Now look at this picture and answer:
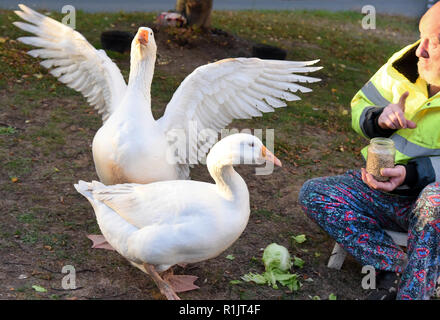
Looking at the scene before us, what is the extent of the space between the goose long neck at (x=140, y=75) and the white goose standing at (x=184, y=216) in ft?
2.97

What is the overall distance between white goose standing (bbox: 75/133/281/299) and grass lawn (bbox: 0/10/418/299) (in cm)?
40

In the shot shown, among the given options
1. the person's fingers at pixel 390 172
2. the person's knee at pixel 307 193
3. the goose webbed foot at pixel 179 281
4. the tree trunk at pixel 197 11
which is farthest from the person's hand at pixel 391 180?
the tree trunk at pixel 197 11

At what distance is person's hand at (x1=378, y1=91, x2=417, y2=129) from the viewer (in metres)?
3.08

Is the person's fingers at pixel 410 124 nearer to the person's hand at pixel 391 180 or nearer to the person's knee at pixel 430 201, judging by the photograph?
the person's hand at pixel 391 180

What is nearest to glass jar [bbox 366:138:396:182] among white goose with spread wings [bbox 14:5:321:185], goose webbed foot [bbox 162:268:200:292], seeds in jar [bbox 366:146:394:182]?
seeds in jar [bbox 366:146:394:182]

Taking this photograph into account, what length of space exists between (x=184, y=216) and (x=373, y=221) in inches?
52.7

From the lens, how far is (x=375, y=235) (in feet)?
11.0

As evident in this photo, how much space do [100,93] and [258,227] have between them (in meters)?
1.81

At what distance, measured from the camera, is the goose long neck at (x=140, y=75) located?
3771mm

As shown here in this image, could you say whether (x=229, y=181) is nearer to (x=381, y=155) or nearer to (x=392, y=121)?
(x=381, y=155)

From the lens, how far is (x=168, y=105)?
3.83m

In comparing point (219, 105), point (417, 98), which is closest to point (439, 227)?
point (417, 98)

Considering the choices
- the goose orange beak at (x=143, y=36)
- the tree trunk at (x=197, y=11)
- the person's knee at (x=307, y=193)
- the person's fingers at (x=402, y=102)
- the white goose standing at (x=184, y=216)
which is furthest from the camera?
the tree trunk at (x=197, y=11)

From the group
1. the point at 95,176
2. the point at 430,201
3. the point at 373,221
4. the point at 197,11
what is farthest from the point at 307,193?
the point at 197,11
